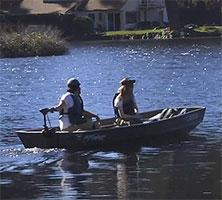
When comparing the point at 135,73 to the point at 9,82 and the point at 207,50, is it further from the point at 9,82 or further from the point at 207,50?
the point at 207,50

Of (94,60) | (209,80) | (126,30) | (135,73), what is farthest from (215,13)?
(209,80)

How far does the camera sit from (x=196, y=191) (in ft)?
45.0

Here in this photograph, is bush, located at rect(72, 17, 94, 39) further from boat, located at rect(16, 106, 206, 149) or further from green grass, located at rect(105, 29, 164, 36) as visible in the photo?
boat, located at rect(16, 106, 206, 149)

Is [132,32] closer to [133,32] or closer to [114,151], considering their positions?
[133,32]

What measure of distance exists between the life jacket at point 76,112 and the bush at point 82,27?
72692mm

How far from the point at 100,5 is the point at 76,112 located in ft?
266

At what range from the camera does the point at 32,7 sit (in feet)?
325

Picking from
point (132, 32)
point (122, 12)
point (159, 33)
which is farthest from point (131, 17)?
point (159, 33)

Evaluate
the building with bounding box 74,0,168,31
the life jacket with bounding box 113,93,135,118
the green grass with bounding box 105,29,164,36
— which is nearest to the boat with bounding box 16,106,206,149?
the life jacket with bounding box 113,93,135,118

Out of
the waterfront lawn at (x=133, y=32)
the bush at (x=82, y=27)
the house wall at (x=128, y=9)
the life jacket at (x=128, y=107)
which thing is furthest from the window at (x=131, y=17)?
the life jacket at (x=128, y=107)

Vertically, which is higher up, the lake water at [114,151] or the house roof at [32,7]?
the house roof at [32,7]

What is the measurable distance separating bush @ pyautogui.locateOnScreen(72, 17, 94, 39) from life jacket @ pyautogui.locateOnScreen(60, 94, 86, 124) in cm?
7269

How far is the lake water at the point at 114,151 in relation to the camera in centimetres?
1428

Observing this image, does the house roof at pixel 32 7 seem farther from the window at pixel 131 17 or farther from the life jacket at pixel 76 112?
the life jacket at pixel 76 112
